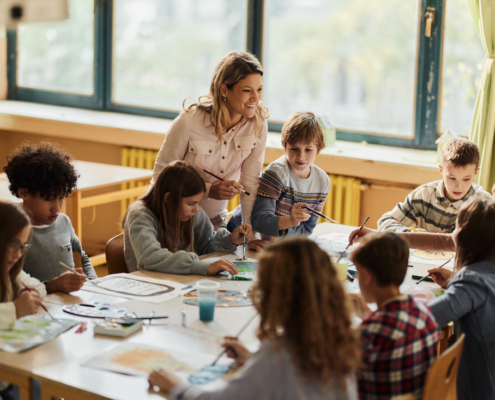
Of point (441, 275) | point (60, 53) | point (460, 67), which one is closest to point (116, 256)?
point (441, 275)

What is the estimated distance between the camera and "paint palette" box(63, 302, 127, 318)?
73.6 inches

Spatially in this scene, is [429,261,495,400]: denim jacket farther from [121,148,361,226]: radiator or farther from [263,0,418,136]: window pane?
[263,0,418,136]: window pane

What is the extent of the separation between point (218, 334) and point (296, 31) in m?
3.14

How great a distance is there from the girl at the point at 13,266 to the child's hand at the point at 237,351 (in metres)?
0.61

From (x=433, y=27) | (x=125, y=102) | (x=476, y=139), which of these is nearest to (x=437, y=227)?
(x=476, y=139)

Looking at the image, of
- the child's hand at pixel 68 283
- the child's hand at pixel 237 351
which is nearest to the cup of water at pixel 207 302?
the child's hand at pixel 237 351

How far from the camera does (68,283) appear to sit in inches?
80.4

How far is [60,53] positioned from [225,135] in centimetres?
327

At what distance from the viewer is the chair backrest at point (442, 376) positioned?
1451 millimetres

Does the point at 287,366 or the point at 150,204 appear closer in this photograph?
the point at 287,366

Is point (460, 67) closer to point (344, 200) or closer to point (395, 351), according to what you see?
point (344, 200)

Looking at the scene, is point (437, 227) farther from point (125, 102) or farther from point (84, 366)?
point (125, 102)

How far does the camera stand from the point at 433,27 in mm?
3984

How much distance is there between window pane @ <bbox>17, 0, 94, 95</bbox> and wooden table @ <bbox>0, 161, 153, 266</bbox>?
1217 millimetres
